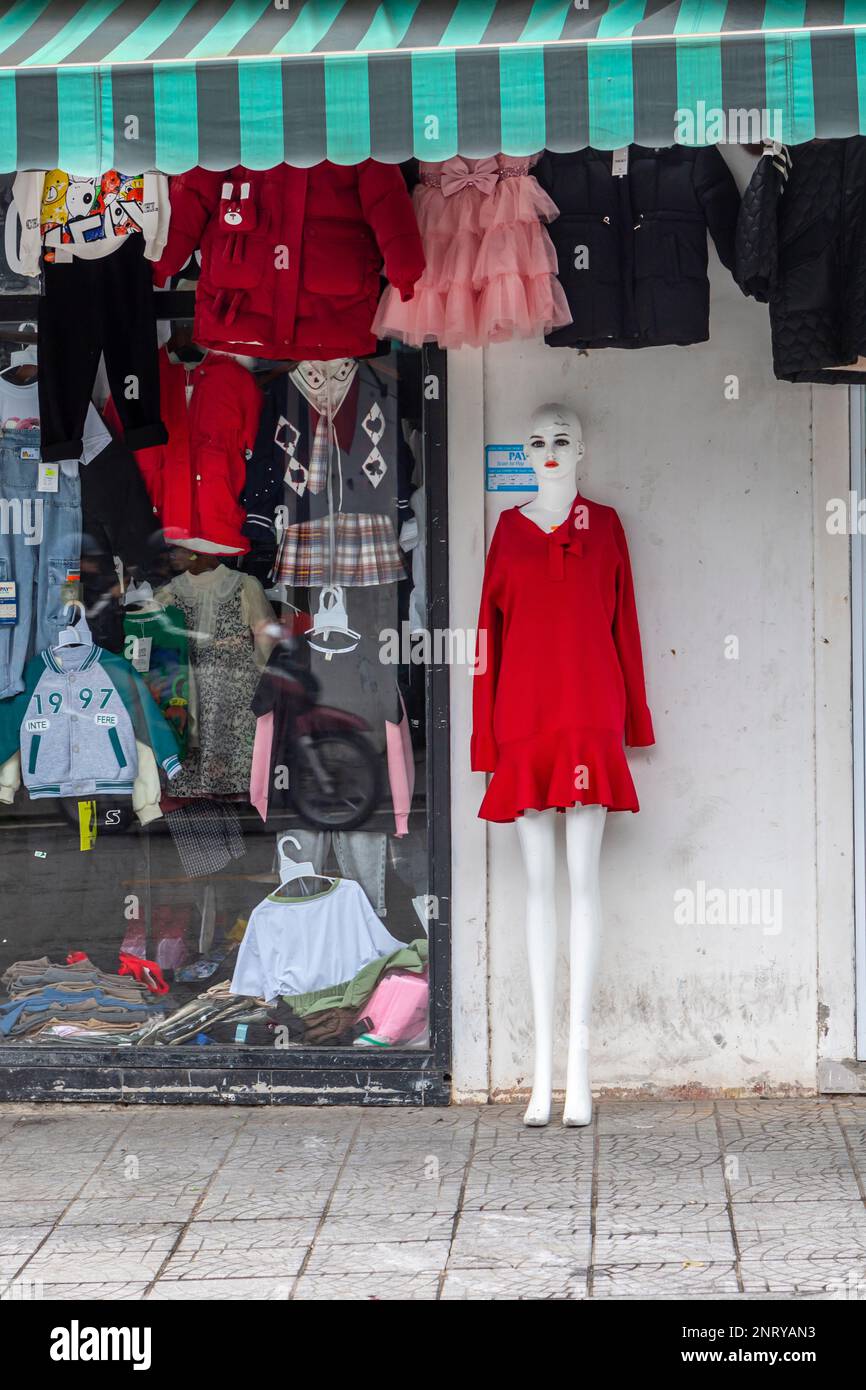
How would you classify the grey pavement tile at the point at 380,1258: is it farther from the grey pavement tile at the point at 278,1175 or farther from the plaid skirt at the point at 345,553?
the plaid skirt at the point at 345,553

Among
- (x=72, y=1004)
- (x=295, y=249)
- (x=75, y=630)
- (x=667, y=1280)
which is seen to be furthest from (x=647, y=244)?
(x=72, y=1004)

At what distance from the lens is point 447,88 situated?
4.07m

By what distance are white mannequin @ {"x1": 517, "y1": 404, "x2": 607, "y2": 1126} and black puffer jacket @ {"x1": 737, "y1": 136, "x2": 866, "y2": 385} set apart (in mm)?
814

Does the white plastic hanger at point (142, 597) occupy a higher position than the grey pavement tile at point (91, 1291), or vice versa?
the white plastic hanger at point (142, 597)

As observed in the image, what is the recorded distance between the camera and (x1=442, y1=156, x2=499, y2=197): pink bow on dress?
5117mm

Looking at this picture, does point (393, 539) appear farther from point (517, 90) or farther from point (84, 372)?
point (517, 90)

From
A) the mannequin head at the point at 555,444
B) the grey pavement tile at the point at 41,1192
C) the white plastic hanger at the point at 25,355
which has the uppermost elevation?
the white plastic hanger at the point at 25,355

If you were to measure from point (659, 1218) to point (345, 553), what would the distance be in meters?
2.49

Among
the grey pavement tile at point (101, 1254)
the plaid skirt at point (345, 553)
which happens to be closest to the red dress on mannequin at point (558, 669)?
the plaid skirt at point (345, 553)

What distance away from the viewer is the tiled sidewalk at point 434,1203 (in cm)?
401

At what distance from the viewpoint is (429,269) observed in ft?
16.9

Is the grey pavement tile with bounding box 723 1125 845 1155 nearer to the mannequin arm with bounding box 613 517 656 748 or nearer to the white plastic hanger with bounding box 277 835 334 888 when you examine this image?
the mannequin arm with bounding box 613 517 656 748

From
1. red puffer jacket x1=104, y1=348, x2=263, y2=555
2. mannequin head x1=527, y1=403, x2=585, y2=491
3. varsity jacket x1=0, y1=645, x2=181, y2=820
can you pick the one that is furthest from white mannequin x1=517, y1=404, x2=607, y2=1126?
varsity jacket x1=0, y1=645, x2=181, y2=820

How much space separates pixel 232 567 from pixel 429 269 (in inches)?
50.5
